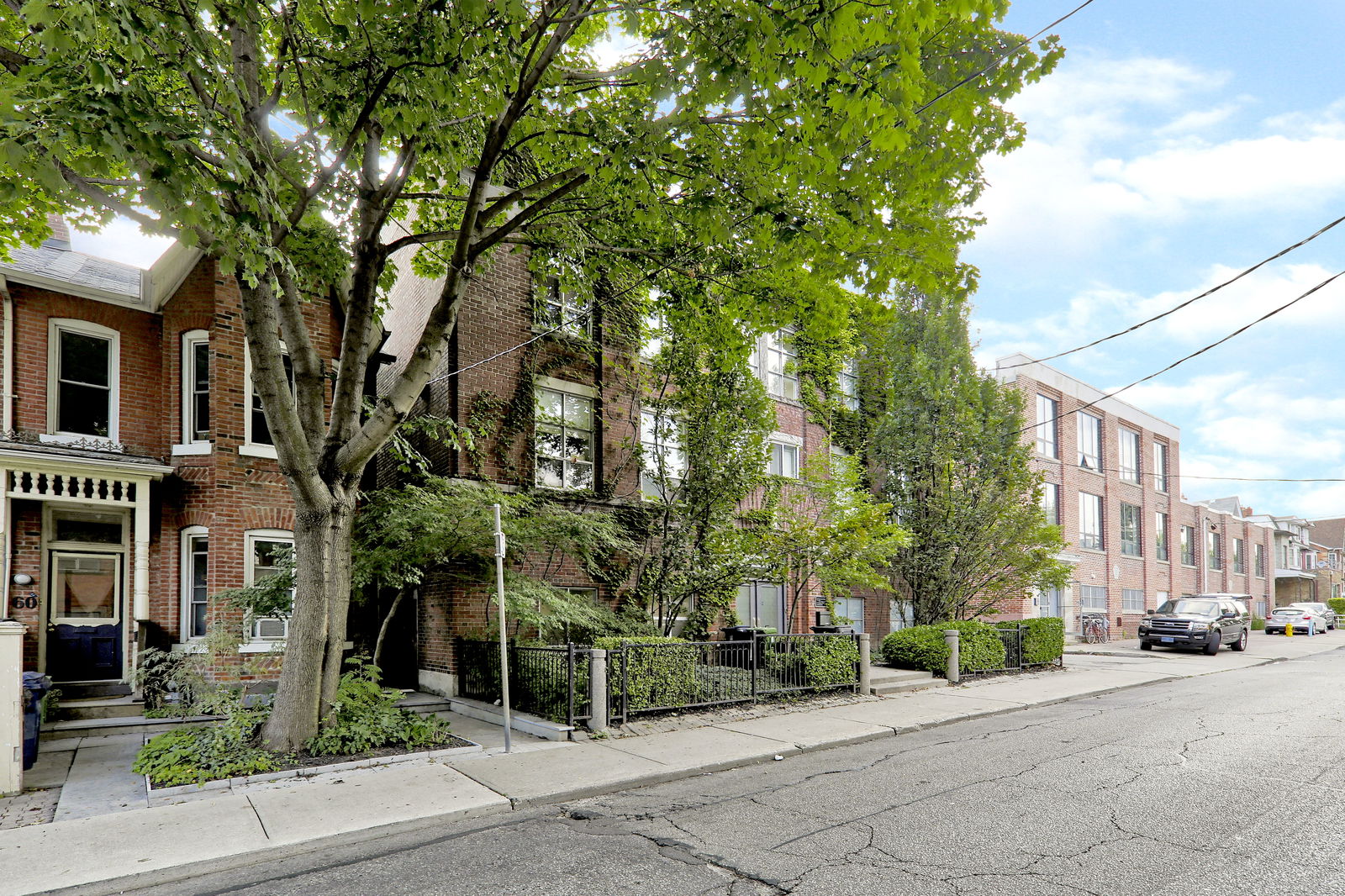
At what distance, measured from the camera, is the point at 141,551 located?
11625mm

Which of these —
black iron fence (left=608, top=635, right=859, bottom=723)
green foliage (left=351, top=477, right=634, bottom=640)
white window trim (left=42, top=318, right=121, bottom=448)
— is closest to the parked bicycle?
black iron fence (left=608, top=635, right=859, bottom=723)

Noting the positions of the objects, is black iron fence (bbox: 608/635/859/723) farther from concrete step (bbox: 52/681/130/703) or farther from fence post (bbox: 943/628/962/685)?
concrete step (bbox: 52/681/130/703)

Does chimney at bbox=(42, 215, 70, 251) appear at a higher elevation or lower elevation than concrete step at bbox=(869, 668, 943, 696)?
higher

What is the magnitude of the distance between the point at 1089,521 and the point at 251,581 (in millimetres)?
30079

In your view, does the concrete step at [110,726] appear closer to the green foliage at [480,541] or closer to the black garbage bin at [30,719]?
the black garbage bin at [30,719]

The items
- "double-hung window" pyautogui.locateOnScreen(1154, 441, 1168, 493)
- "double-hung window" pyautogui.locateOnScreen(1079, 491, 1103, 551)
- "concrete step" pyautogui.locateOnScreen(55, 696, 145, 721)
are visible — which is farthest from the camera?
"double-hung window" pyautogui.locateOnScreen(1154, 441, 1168, 493)

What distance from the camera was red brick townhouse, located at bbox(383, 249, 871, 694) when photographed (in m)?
13.8

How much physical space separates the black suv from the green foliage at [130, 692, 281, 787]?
25.4m

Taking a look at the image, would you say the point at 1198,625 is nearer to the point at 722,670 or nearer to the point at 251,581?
the point at 722,670

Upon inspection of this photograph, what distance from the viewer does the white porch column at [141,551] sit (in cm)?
1159

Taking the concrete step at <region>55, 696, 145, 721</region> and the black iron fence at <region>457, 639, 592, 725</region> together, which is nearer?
the black iron fence at <region>457, 639, 592, 725</region>

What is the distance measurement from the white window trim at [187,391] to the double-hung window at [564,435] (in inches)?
192

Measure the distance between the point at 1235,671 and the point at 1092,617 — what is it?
37.0ft

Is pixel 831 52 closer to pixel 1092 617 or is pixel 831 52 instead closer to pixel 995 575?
pixel 995 575
